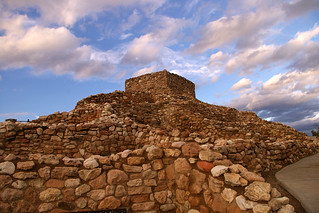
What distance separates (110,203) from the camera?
3.27m

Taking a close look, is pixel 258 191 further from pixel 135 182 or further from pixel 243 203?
pixel 135 182

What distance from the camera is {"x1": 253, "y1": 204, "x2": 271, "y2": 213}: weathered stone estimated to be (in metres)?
2.44

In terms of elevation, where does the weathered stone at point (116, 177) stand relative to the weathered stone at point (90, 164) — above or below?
below

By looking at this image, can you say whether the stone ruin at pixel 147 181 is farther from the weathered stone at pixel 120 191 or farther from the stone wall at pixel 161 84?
the stone wall at pixel 161 84

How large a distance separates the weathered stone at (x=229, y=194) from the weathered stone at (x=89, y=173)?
74.1 inches

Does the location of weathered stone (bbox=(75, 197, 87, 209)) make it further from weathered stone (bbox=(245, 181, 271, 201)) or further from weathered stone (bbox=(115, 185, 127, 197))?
weathered stone (bbox=(245, 181, 271, 201))

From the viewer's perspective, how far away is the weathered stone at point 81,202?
124 inches

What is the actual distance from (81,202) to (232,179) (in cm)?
223

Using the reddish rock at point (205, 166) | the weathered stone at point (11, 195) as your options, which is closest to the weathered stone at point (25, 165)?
the weathered stone at point (11, 195)

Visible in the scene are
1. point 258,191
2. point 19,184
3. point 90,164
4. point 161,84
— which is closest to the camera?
point 258,191

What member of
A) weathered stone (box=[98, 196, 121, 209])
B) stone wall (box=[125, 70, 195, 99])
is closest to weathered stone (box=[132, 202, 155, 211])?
weathered stone (box=[98, 196, 121, 209])

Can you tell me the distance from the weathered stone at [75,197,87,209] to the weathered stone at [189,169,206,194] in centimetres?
164

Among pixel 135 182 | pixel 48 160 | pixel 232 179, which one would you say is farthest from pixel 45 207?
pixel 232 179

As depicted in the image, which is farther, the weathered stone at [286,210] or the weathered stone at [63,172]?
the weathered stone at [63,172]
